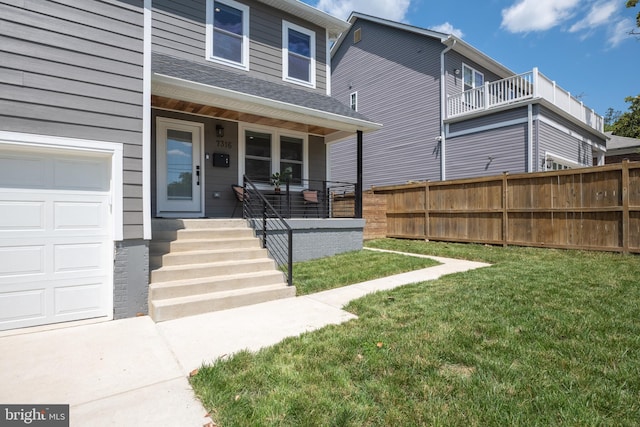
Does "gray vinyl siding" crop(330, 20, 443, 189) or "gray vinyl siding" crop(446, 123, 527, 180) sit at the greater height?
"gray vinyl siding" crop(330, 20, 443, 189)

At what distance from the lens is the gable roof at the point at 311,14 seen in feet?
27.1

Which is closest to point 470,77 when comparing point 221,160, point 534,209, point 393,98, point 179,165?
point 393,98

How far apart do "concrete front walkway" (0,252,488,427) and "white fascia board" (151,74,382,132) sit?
3.74m

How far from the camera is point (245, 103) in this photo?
6352mm

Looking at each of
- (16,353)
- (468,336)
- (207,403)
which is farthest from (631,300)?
(16,353)

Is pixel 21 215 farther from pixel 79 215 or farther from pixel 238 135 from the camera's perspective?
pixel 238 135

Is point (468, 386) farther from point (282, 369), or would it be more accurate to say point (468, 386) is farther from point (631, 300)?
point (631, 300)

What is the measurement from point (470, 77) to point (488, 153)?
4153 millimetres

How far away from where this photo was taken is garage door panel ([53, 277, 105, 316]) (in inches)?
152

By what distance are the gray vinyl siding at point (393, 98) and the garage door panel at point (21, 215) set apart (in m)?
12.1

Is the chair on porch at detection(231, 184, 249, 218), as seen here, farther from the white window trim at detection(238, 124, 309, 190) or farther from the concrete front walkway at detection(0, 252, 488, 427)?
the concrete front walkway at detection(0, 252, 488, 427)

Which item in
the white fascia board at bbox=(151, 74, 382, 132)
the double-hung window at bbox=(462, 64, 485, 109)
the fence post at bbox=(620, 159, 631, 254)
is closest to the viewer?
the white fascia board at bbox=(151, 74, 382, 132)

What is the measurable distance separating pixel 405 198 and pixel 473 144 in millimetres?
3723

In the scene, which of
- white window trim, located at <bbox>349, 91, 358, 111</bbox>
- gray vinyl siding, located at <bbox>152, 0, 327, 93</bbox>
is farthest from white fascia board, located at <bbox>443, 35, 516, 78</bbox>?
gray vinyl siding, located at <bbox>152, 0, 327, 93</bbox>
